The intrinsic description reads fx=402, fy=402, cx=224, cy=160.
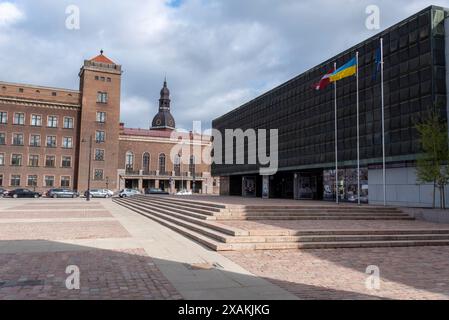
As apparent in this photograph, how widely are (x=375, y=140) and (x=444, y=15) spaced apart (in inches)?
325

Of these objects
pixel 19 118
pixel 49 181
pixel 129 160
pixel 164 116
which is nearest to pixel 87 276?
pixel 49 181

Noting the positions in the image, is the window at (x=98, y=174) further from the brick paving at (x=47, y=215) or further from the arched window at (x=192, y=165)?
the brick paving at (x=47, y=215)

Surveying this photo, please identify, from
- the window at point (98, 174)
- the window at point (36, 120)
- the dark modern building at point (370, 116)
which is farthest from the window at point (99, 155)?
the dark modern building at point (370, 116)

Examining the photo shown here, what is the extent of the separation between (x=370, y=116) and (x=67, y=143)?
65.3 m

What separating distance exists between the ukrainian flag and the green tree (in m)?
6.39

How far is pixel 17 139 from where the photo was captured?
7456 cm

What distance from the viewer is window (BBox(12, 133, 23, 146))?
244ft

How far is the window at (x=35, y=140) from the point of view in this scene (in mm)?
75625

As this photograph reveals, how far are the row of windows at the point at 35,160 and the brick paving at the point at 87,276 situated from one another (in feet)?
234

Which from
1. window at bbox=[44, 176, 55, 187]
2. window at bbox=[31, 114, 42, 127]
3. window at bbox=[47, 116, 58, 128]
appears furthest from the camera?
window at bbox=[47, 116, 58, 128]

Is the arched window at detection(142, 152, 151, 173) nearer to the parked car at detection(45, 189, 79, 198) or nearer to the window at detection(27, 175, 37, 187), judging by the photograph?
the window at detection(27, 175, 37, 187)

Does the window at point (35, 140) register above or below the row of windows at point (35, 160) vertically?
above

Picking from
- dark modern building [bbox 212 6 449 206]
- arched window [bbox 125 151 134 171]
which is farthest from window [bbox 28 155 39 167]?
dark modern building [bbox 212 6 449 206]

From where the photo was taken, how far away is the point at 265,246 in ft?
40.1
